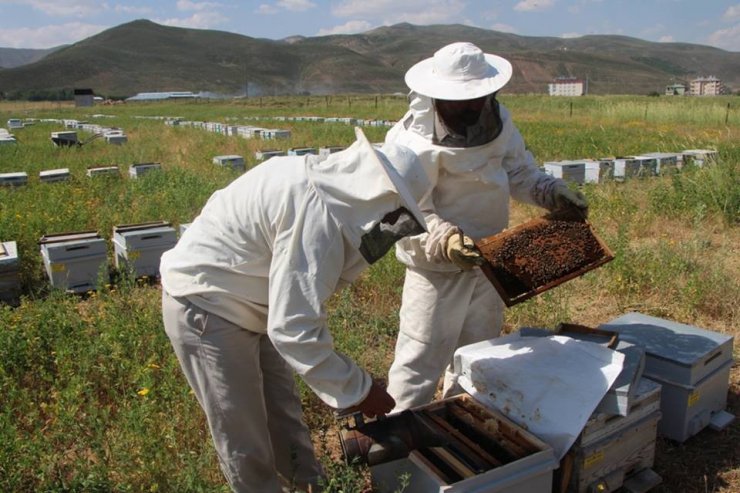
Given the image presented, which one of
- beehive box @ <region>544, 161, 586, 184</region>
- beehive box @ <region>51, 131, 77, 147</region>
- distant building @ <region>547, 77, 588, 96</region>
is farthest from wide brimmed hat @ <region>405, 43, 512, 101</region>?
distant building @ <region>547, 77, 588, 96</region>

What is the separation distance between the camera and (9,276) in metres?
5.58

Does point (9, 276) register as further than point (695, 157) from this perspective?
No

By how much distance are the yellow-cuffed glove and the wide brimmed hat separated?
656mm

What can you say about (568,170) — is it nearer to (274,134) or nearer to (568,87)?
(274,134)

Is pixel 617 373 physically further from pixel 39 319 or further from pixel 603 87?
pixel 603 87

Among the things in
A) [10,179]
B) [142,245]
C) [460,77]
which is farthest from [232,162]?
[460,77]

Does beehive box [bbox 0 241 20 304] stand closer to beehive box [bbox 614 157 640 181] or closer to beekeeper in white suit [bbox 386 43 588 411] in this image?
beekeeper in white suit [bbox 386 43 588 411]

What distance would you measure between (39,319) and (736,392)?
4815mm

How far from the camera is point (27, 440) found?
2889 millimetres

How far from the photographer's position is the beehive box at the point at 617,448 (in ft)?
8.60

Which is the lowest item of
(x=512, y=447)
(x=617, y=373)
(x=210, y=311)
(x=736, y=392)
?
(x=736, y=392)

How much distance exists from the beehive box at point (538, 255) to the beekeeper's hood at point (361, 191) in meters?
1.00

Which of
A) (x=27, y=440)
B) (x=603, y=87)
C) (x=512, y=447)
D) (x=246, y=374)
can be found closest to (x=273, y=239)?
(x=246, y=374)

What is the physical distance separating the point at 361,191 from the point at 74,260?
15.7ft
